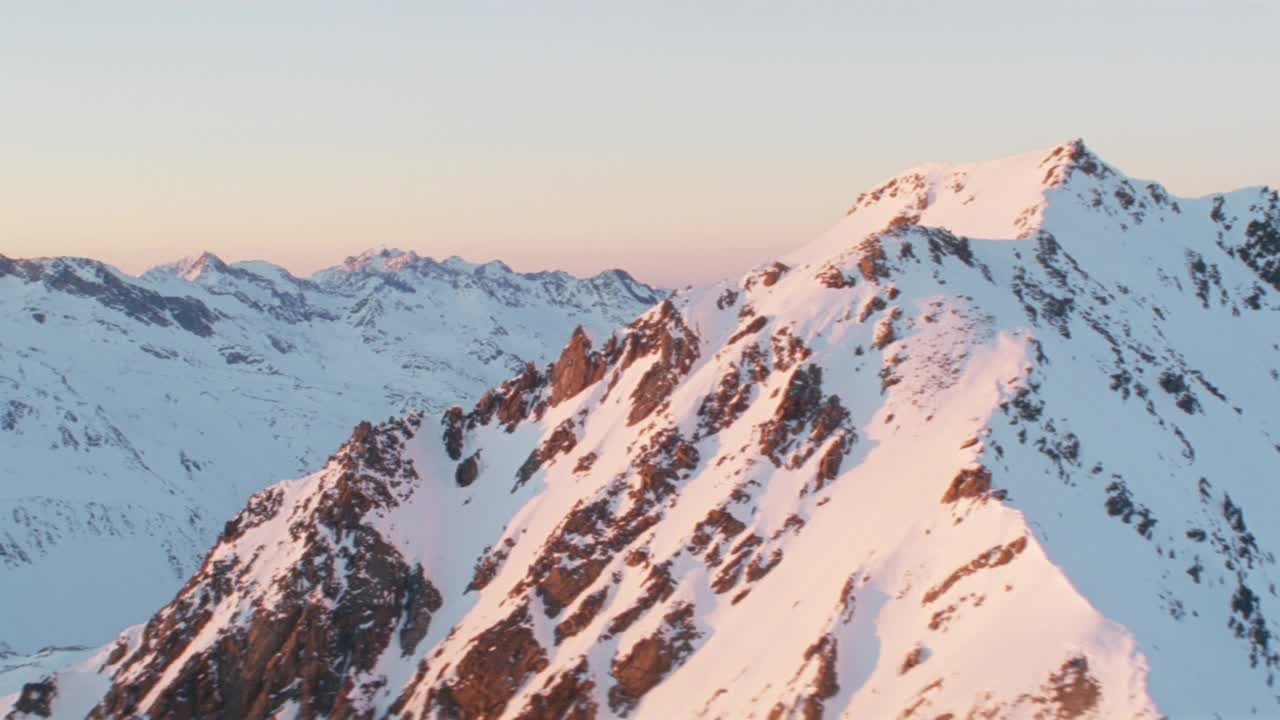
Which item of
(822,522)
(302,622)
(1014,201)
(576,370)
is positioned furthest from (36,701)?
(1014,201)

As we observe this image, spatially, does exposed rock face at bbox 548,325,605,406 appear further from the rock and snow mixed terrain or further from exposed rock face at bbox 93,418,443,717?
exposed rock face at bbox 93,418,443,717

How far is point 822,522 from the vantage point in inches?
3307

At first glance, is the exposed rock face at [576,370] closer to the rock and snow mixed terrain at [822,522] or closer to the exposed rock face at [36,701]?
the rock and snow mixed terrain at [822,522]

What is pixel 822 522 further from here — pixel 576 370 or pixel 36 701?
pixel 36 701

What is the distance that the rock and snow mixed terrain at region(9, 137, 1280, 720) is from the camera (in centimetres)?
6462

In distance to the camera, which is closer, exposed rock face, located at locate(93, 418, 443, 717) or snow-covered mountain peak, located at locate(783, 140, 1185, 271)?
exposed rock face, located at locate(93, 418, 443, 717)

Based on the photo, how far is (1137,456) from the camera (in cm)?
8662

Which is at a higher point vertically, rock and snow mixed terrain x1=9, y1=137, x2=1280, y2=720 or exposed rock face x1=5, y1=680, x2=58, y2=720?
rock and snow mixed terrain x1=9, y1=137, x2=1280, y2=720

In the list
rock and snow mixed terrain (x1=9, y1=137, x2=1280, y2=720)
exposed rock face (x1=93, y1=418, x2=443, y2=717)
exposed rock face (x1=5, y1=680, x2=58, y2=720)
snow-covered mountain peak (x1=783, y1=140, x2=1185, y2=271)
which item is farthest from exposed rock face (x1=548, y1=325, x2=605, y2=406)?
exposed rock face (x1=5, y1=680, x2=58, y2=720)

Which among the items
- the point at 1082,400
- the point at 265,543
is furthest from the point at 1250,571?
the point at 265,543

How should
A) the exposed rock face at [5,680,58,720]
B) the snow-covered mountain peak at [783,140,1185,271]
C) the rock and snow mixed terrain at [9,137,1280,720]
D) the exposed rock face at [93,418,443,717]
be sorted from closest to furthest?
the rock and snow mixed terrain at [9,137,1280,720] → the exposed rock face at [93,418,443,717] → the exposed rock face at [5,680,58,720] → the snow-covered mountain peak at [783,140,1185,271]

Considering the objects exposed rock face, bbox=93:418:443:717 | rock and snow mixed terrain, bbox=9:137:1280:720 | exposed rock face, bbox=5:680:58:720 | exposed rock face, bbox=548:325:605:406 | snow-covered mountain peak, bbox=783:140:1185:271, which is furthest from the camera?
snow-covered mountain peak, bbox=783:140:1185:271

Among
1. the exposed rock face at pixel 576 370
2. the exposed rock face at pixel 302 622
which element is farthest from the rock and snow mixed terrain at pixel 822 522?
the exposed rock face at pixel 576 370

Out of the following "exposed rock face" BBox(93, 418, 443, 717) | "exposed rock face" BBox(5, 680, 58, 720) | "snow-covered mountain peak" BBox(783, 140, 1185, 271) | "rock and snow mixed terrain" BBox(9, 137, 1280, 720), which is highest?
"snow-covered mountain peak" BBox(783, 140, 1185, 271)
